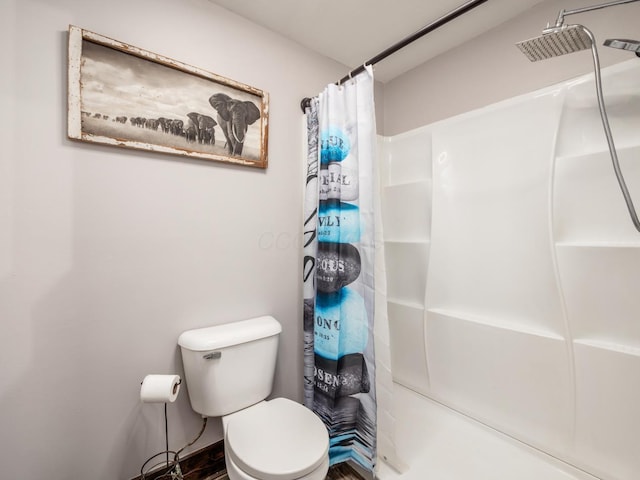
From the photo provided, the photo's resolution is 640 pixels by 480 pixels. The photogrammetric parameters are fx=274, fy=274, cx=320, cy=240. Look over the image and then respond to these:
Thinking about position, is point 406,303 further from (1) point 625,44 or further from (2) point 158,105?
(2) point 158,105

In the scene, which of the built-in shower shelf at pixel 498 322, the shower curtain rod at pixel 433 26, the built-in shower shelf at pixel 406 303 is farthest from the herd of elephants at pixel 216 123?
the built-in shower shelf at pixel 498 322

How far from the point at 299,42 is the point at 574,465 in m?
2.55

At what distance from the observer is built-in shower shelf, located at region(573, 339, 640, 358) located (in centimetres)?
106

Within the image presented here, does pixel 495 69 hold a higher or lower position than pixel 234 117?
higher

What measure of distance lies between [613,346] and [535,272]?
1.23 ft

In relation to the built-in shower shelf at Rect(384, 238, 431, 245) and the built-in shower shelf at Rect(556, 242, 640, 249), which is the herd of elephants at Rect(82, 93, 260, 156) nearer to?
the built-in shower shelf at Rect(384, 238, 431, 245)

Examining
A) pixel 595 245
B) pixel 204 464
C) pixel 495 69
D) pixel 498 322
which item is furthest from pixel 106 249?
pixel 495 69

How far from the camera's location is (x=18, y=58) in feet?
3.19

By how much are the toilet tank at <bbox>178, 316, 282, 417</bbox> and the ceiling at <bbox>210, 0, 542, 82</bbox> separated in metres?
1.62

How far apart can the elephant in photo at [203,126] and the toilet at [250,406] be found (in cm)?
91

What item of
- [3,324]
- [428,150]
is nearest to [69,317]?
[3,324]

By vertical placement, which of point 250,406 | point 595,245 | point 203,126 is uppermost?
point 203,126

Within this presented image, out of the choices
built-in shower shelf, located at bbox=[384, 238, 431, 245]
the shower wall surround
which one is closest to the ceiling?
the shower wall surround

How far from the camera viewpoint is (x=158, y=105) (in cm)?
121
